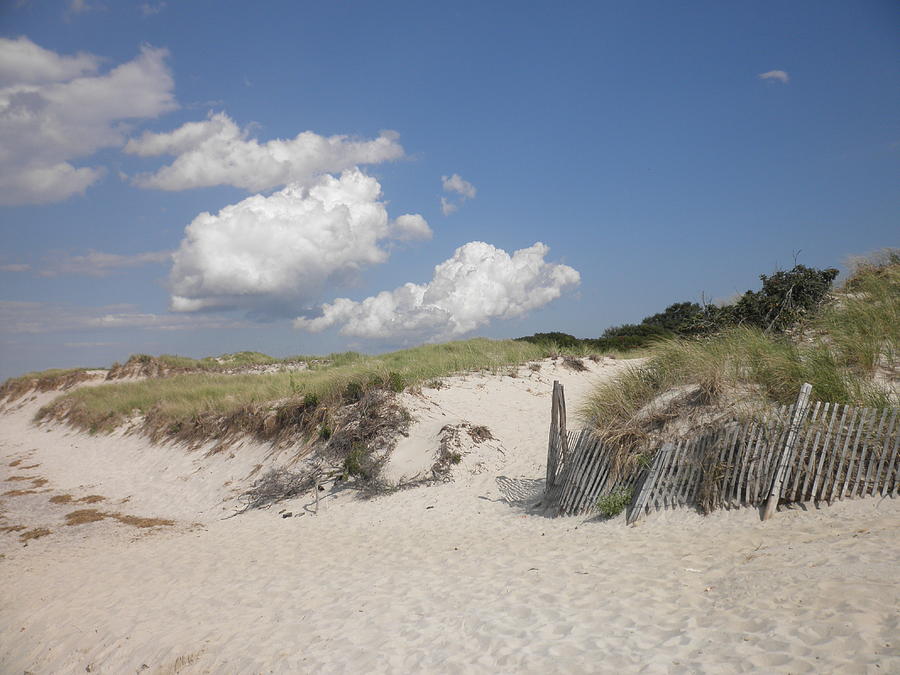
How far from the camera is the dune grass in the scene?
49.7ft

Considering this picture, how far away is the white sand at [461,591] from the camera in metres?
4.26

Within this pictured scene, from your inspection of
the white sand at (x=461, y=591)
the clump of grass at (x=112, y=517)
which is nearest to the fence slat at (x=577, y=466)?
the white sand at (x=461, y=591)

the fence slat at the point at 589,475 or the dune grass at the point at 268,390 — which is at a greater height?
the dune grass at the point at 268,390

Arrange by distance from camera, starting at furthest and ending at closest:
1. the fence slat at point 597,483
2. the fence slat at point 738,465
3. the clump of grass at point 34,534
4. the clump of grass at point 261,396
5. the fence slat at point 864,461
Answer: the clump of grass at point 261,396
the clump of grass at point 34,534
the fence slat at point 597,483
the fence slat at point 738,465
the fence slat at point 864,461

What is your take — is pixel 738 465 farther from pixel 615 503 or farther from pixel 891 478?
pixel 615 503

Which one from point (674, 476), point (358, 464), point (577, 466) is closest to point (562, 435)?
point (577, 466)

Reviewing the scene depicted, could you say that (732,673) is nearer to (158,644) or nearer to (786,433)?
(786,433)

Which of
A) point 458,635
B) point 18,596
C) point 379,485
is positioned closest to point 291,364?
point 379,485

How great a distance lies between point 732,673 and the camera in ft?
12.3

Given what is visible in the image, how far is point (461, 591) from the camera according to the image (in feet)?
20.0

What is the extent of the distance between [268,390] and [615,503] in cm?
1346

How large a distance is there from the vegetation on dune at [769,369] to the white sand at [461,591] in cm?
180

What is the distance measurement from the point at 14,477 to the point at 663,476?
66.6 feet

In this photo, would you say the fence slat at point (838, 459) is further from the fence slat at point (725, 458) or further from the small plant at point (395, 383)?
the small plant at point (395, 383)
